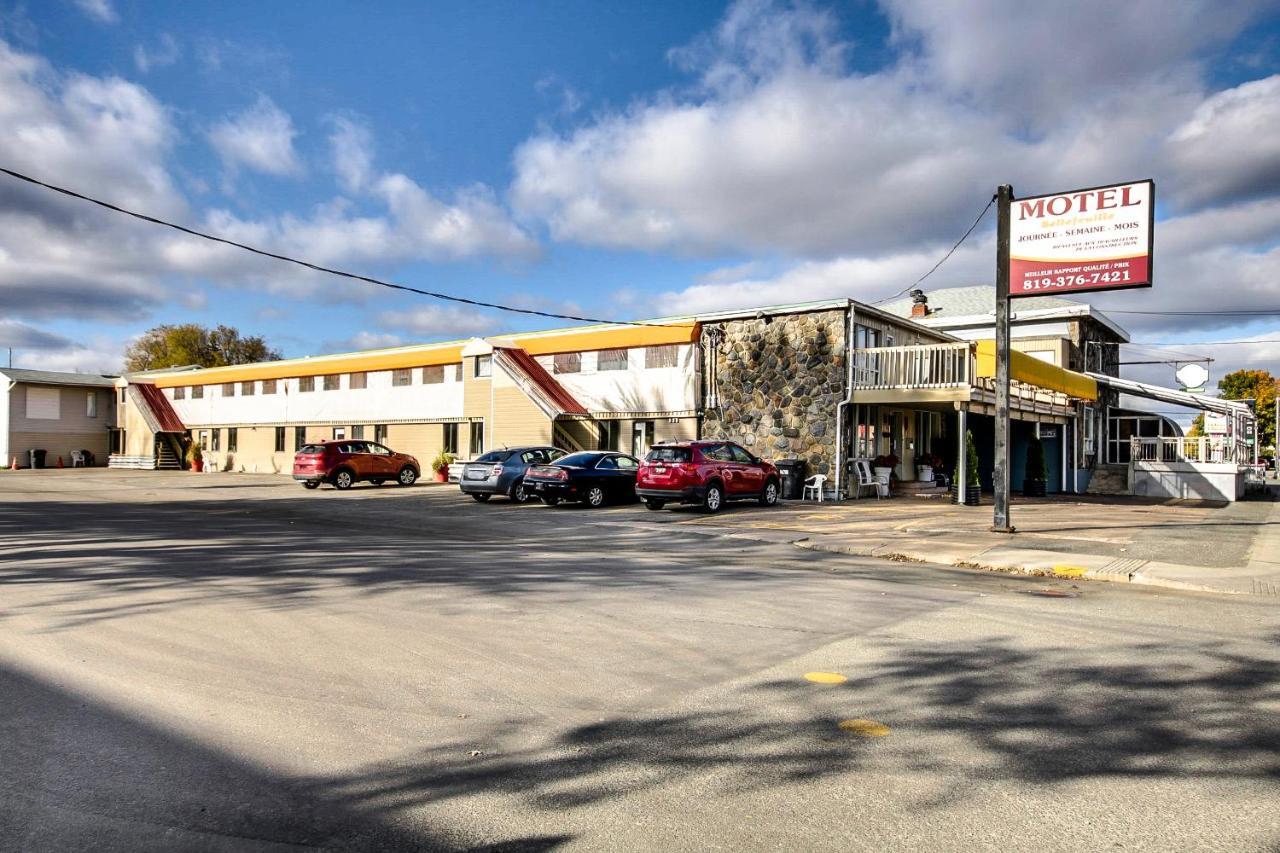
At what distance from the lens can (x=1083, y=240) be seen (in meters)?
16.1

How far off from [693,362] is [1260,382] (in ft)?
256

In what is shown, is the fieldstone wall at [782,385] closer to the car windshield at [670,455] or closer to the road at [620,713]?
the car windshield at [670,455]

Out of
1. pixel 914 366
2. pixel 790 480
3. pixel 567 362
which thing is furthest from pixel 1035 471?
pixel 567 362

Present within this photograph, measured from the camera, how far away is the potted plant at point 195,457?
45.8 meters

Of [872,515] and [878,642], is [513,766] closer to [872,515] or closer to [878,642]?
[878,642]

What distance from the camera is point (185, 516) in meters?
18.3

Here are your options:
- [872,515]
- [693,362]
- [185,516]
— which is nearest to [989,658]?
[872,515]

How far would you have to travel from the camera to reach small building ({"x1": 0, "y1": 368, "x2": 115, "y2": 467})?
4812cm

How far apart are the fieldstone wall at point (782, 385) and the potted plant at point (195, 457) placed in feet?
102

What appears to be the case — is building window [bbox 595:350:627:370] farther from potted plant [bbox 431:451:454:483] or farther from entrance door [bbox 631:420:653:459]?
potted plant [bbox 431:451:454:483]

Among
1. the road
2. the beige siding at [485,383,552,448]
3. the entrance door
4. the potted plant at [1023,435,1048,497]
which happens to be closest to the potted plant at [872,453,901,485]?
the potted plant at [1023,435,1048,497]

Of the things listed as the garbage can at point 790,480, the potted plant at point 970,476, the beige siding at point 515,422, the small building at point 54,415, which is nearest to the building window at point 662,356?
the beige siding at point 515,422

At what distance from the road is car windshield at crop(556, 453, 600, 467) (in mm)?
11688

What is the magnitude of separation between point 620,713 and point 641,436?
24.5 meters
